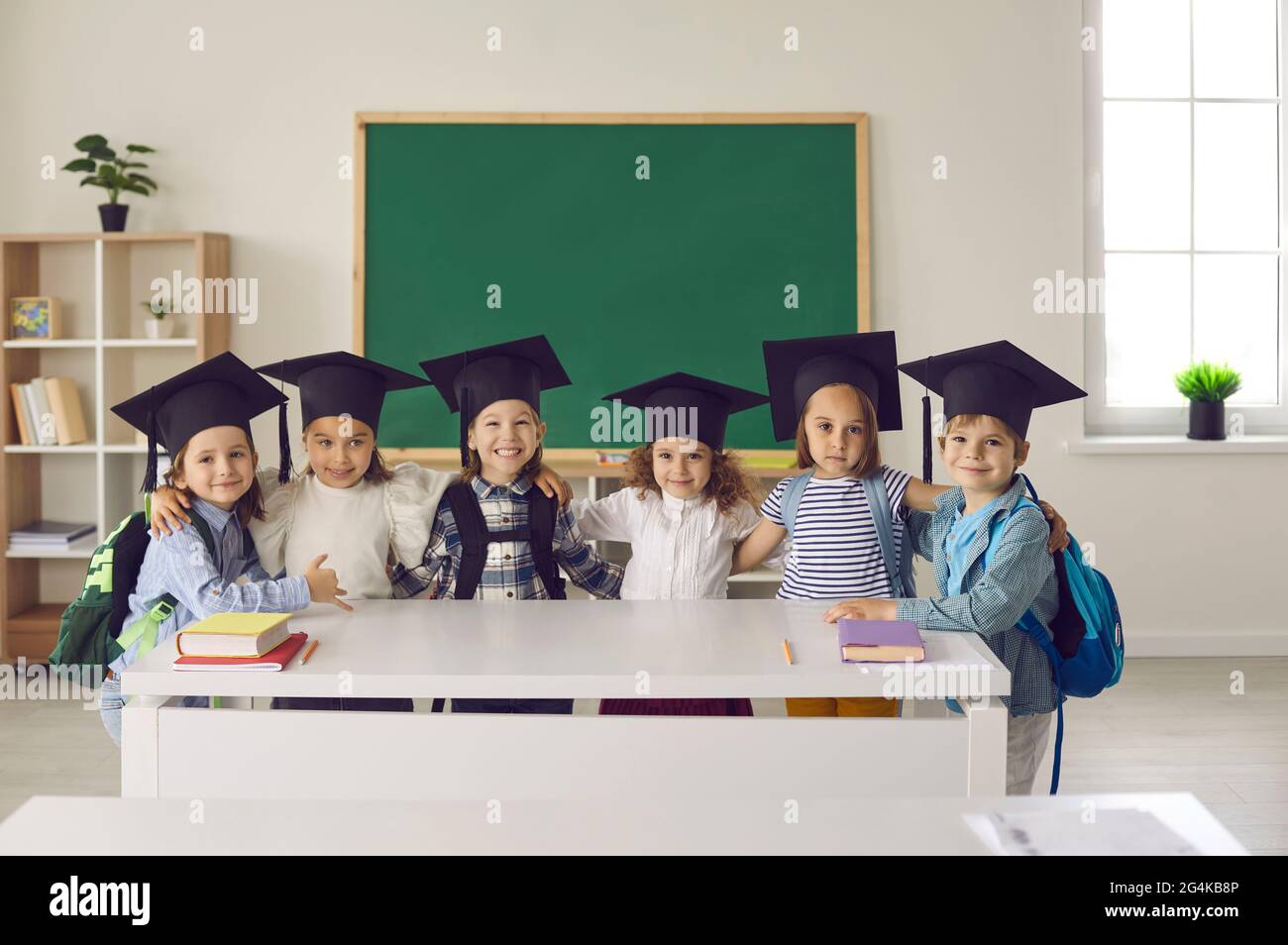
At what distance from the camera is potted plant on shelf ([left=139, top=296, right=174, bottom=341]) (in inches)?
165

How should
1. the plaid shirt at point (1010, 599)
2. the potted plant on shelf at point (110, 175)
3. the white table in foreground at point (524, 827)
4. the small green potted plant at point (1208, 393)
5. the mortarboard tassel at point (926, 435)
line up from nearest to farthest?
1. the white table in foreground at point (524, 827)
2. the plaid shirt at point (1010, 599)
3. the mortarboard tassel at point (926, 435)
4. the potted plant on shelf at point (110, 175)
5. the small green potted plant at point (1208, 393)

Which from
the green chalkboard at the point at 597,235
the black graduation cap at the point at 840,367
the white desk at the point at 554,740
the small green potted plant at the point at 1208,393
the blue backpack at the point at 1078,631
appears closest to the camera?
the white desk at the point at 554,740

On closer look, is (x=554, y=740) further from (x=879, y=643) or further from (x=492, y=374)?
(x=492, y=374)

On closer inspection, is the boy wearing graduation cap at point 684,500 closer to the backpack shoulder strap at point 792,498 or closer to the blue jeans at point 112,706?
the backpack shoulder strap at point 792,498

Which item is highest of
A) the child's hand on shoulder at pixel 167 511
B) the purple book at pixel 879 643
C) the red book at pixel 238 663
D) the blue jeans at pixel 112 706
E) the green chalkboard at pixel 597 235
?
the green chalkboard at pixel 597 235

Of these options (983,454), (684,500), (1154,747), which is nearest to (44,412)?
(684,500)

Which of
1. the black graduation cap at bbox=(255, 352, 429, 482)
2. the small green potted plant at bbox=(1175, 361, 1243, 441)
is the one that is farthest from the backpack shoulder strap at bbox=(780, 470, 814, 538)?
the small green potted plant at bbox=(1175, 361, 1243, 441)

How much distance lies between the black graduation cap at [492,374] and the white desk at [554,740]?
0.87 meters

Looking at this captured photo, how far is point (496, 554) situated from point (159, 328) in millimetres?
2312

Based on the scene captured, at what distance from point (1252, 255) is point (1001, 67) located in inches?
51.4

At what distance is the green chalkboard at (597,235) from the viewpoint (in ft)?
14.2

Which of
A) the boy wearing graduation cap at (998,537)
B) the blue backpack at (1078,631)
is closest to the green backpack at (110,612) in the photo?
the boy wearing graduation cap at (998,537)
